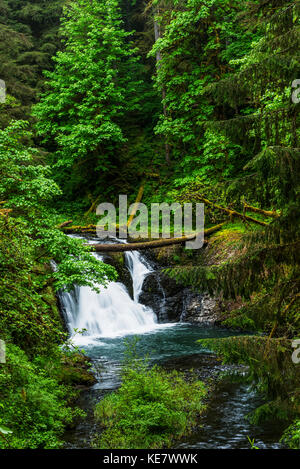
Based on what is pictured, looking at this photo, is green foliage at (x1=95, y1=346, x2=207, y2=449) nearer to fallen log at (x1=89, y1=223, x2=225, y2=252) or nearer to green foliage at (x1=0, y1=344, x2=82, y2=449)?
green foliage at (x1=0, y1=344, x2=82, y2=449)

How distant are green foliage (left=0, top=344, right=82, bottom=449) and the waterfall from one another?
521 cm

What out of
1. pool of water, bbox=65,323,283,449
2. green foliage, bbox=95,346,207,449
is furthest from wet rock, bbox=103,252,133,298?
green foliage, bbox=95,346,207,449

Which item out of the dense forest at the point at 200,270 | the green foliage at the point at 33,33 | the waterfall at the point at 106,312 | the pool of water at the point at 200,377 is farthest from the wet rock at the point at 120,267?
the green foliage at the point at 33,33

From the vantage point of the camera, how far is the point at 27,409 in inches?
206

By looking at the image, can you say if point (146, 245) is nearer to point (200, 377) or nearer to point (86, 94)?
point (200, 377)

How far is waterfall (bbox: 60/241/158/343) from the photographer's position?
12.0 m

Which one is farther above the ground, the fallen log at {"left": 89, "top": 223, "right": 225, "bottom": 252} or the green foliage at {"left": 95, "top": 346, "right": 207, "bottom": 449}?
the fallen log at {"left": 89, "top": 223, "right": 225, "bottom": 252}

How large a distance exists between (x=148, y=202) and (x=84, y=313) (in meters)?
8.87

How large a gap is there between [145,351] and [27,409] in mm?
5292

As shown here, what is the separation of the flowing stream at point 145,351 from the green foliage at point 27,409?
Result: 1.40ft

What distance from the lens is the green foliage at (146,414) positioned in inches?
230

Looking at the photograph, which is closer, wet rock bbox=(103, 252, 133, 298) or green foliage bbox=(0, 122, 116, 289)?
green foliage bbox=(0, 122, 116, 289)

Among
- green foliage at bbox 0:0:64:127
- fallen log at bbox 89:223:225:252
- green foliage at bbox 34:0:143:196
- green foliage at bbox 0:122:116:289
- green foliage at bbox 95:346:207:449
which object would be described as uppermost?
green foliage at bbox 0:0:64:127

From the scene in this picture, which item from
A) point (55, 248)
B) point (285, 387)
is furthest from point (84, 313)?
point (285, 387)
